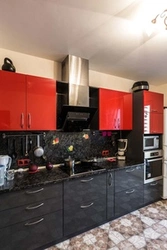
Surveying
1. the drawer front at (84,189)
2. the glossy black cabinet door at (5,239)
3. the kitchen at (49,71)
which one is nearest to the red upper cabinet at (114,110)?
the kitchen at (49,71)

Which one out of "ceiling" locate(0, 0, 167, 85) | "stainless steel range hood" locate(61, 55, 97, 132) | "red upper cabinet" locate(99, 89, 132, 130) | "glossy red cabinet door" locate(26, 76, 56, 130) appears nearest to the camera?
"ceiling" locate(0, 0, 167, 85)

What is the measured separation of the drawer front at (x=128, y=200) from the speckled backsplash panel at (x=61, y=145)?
745 mm

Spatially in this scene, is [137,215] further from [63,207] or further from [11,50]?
[11,50]

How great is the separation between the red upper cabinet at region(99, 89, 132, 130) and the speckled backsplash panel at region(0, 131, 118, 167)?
337 mm

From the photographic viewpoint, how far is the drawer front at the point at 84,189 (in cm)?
180

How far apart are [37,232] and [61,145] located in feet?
3.76

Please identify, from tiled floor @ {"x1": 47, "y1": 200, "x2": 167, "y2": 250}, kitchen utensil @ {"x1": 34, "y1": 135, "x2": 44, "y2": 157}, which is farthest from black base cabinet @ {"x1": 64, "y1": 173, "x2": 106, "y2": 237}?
kitchen utensil @ {"x1": 34, "y1": 135, "x2": 44, "y2": 157}

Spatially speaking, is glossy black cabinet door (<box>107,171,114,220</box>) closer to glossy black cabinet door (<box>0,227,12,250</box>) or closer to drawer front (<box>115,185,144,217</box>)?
drawer front (<box>115,185,144,217</box>)

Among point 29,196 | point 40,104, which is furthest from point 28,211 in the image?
point 40,104

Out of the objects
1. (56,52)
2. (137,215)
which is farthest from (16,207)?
(56,52)

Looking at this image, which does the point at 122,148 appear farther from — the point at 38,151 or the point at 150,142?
the point at 38,151

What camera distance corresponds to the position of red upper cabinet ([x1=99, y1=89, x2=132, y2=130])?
2.40 metres

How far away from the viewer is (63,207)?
1.77 metres

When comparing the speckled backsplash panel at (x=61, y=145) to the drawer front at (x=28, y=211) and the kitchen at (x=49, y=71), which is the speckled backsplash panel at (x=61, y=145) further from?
the drawer front at (x=28, y=211)
